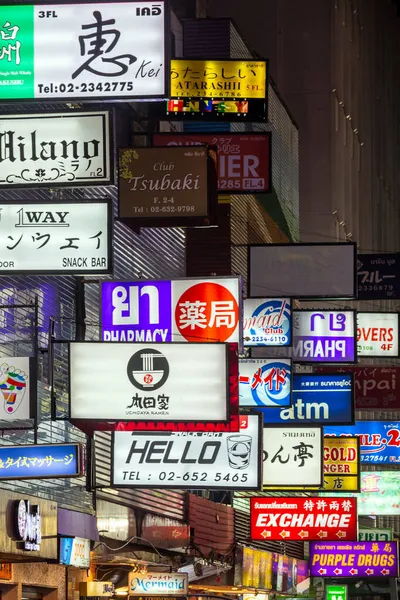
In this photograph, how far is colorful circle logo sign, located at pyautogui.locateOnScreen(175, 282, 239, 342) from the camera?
1769 centimetres

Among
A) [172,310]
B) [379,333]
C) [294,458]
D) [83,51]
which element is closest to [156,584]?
[294,458]

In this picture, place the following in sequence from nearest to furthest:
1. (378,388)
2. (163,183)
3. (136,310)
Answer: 1. (163,183)
2. (136,310)
3. (378,388)

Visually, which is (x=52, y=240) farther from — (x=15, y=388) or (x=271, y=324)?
(x=271, y=324)

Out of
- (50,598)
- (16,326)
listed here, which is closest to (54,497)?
(50,598)

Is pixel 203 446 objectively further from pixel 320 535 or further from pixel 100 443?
pixel 320 535

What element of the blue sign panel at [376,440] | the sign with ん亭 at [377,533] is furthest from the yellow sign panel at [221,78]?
the sign with ん亭 at [377,533]

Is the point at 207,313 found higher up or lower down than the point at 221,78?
lower down

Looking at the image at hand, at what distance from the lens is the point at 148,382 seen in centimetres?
1466

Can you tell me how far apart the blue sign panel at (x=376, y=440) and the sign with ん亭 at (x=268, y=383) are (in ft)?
22.1

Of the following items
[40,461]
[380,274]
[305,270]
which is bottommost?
[40,461]

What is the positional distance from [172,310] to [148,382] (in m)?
3.25

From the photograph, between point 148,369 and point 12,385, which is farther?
point 148,369

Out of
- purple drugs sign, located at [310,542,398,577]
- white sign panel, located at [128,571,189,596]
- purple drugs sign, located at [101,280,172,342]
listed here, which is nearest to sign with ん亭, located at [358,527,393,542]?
purple drugs sign, located at [310,542,398,577]

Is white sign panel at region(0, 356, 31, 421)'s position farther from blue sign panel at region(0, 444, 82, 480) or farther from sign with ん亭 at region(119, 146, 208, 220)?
sign with ん亭 at region(119, 146, 208, 220)
